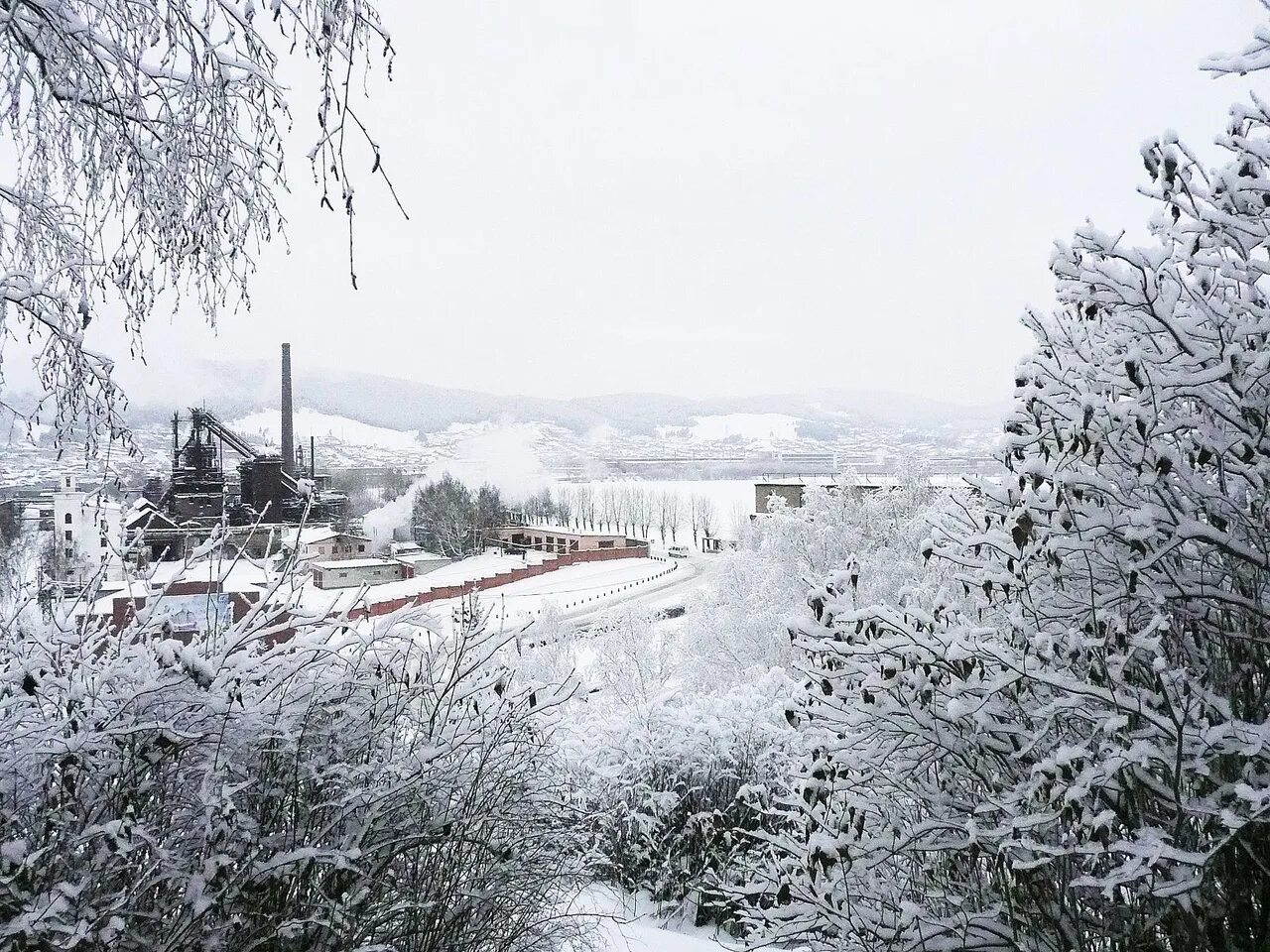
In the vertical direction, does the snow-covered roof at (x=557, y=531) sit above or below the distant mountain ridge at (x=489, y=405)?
below

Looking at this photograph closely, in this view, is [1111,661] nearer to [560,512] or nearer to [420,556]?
[420,556]

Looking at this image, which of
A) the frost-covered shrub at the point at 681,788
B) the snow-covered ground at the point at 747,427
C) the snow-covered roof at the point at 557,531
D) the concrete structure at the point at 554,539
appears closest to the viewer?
the frost-covered shrub at the point at 681,788

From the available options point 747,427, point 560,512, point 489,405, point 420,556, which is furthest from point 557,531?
point 747,427

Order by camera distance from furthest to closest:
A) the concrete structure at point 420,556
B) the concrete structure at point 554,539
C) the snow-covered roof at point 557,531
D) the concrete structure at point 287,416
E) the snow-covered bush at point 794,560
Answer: the snow-covered roof at point 557,531
the concrete structure at point 554,539
the concrete structure at point 420,556
the snow-covered bush at point 794,560
the concrete structure at point 287,416

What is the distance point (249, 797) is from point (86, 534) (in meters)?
1.27

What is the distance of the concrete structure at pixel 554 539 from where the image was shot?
99.7ft

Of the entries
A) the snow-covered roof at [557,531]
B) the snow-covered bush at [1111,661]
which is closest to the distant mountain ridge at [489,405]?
the snow-covered bush at [1111,661]

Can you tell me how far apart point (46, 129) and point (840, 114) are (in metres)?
41.7

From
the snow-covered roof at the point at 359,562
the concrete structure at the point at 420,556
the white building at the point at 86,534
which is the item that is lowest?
the concrete structure at the point at 420,556

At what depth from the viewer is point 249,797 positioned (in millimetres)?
2137

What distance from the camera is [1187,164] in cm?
211

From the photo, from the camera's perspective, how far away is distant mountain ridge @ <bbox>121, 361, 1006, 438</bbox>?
34.1 ft

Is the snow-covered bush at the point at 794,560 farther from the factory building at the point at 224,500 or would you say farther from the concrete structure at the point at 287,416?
the factory building at the point at 224,500

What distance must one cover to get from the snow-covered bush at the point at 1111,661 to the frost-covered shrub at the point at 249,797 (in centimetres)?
112
